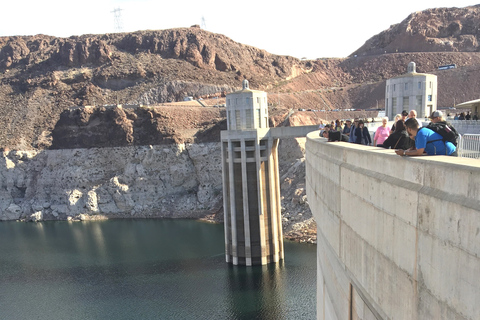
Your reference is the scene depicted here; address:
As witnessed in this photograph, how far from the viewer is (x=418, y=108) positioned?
24484 millimetres

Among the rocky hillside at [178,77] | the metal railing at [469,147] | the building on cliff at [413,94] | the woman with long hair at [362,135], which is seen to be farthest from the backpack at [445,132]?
the rocky hillside at [178,77]

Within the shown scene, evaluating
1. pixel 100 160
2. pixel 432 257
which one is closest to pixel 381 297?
pixel 432 257

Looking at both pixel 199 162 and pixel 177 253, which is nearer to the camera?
pixel 177 253

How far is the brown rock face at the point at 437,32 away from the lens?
86.1 metres

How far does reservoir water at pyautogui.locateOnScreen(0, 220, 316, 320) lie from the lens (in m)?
25.4

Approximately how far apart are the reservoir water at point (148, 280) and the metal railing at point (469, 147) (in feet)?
59.2

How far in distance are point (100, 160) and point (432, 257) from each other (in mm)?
58000

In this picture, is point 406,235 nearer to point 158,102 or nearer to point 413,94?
point 413,94

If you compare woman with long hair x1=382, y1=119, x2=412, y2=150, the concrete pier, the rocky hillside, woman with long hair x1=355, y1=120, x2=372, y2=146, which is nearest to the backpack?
woman with long hair x1=382, y1=119, x2=412, y2=150

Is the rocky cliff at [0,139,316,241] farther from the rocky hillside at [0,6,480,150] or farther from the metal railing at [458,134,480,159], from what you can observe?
the metal railing at [458,134,480,159]

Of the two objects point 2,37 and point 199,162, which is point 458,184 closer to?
point 199,162

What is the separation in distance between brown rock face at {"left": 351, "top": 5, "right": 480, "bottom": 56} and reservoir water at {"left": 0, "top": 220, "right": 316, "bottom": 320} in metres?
70.1

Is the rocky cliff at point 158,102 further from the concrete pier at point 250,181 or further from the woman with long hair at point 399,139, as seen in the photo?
the woman with long hair at point 399,139

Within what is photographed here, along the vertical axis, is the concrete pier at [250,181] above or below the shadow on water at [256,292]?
above
